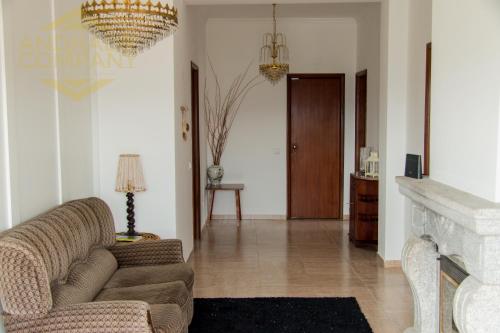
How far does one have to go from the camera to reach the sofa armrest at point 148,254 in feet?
13.4

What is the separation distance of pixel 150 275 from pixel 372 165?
3518mm

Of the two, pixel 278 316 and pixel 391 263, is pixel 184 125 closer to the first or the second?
pixel 278 316

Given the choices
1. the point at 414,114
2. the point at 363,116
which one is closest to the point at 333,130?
the point at 363,116

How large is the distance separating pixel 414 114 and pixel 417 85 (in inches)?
11.3

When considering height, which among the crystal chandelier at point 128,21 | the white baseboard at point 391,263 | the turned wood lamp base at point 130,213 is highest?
the crystal chandelier at point 128,21

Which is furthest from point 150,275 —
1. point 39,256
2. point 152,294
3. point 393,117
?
point 393,117

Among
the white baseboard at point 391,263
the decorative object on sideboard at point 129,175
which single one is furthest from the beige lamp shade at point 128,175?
the white baseboard at point 391,263

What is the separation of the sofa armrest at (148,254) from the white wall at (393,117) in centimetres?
249

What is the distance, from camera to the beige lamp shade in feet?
15.0

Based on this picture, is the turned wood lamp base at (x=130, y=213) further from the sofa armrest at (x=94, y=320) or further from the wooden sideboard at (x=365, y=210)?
the wooden sideboard at (x=365, y=210)

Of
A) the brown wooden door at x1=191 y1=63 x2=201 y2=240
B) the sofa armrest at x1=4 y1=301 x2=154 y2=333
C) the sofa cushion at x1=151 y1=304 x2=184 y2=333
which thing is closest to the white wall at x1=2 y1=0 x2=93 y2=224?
the sofa armrest at x1=4 y1=301 x2=154 y2=333

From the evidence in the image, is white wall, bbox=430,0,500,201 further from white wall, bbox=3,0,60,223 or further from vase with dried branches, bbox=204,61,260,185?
vase with dried branches, bbox=204,61,260,185

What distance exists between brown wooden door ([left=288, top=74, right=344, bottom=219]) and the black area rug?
3816mm

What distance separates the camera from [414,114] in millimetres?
5250
